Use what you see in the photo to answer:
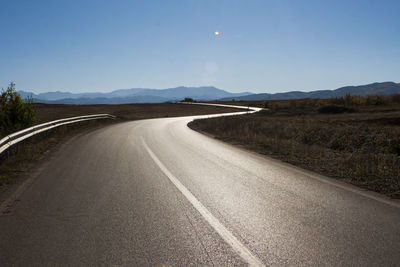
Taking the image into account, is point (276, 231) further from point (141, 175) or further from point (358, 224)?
point (141, 175)

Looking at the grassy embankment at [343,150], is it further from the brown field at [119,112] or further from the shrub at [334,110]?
the brown field at [119,112]

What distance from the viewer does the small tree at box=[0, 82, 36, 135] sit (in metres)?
16.3

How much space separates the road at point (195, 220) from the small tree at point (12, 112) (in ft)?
35.1

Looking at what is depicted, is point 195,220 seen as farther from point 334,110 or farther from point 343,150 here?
point 334,110

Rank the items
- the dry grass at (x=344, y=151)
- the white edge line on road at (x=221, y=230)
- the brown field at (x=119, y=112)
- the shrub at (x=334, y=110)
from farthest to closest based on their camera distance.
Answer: the brown field at (x=119, y=112) < the shrub at (x=334, y=110) < the dry grass at (x=344, y=151) < the white edge line on road at (x=221, y=230)

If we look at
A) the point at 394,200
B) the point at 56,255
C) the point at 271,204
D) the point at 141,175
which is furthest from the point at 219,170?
the point at 56,255

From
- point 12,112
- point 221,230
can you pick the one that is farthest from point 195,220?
point 12,112

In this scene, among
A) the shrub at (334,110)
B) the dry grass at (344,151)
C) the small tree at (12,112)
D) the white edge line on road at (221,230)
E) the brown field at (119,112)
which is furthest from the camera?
the brown field at (119,112)

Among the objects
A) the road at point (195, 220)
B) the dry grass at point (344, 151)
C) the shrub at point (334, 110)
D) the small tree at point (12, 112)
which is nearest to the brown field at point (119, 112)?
the small tree at point (12, 112)

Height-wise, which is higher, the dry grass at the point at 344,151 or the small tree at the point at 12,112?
the small tree at the point at 12,112

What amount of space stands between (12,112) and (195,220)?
16223 mm

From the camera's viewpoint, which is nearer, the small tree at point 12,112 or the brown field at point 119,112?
the small tree at point 12,112

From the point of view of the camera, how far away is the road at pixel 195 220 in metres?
3.31

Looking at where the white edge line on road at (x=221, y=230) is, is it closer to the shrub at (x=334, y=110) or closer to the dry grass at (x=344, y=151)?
the dry grass at (x=344, y=151)
